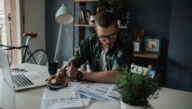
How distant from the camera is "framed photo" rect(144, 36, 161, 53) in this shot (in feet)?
9.17

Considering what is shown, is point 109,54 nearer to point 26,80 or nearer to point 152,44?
point 26,80

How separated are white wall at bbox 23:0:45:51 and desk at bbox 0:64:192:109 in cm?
239

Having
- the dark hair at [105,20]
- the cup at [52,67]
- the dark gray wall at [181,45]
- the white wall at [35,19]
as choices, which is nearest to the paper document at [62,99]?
the cup at [52,67]

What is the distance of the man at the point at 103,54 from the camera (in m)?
1.31

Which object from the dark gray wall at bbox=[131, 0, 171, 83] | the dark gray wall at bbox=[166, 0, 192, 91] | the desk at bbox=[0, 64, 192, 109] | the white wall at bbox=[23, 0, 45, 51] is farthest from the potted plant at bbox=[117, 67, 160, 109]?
the white wall at bbox=[23, 0, 45, 51]

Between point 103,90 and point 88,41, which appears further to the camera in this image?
point 88,41

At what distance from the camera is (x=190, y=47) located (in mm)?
2475

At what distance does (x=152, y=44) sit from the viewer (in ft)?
9.26

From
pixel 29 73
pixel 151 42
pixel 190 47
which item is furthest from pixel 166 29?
pixel 29 73

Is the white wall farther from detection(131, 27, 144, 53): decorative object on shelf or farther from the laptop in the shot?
the laptop

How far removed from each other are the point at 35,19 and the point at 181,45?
2.63 meters

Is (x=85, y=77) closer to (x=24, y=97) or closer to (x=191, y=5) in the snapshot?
(x=24, y=97)

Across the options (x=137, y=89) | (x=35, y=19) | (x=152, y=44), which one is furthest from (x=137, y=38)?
(x=137, y=89)

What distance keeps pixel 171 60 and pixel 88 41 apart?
147 cm
